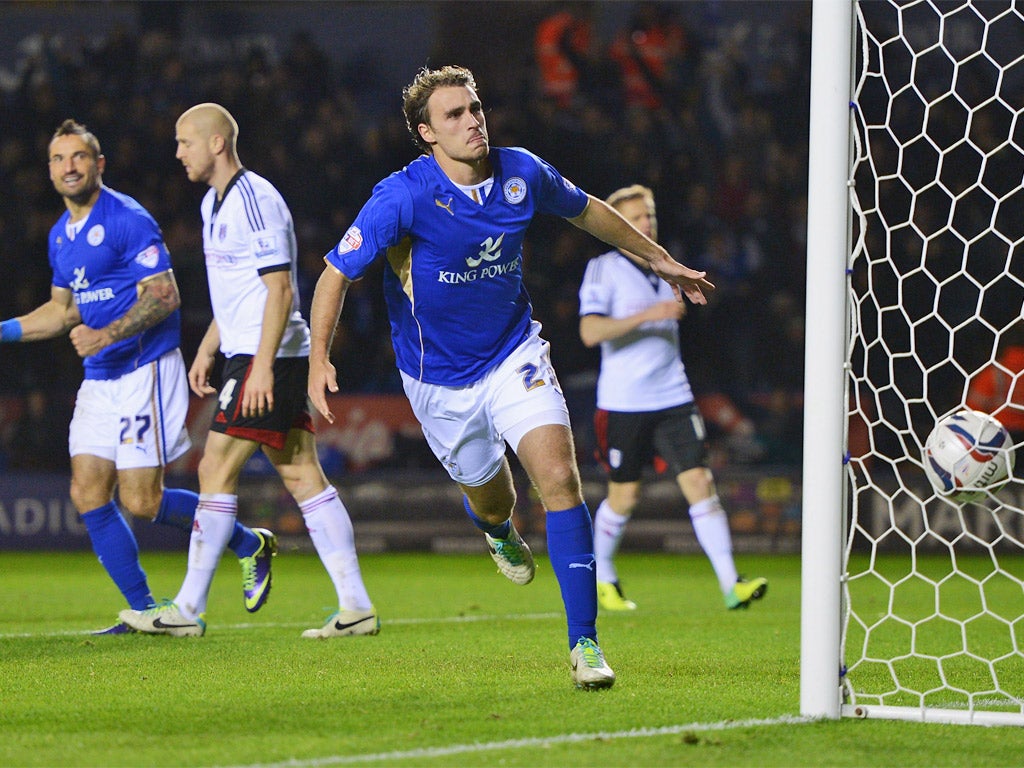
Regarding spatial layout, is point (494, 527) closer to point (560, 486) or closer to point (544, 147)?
point (560, 486)

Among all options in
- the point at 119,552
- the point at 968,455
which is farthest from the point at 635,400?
the point at 968,455

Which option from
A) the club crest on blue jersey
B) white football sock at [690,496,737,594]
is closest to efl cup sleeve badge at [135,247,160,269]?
the club crest on blue jersey

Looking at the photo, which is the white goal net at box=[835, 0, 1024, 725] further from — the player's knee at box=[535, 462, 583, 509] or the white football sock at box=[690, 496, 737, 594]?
the player's knee at box=[535, 462, 583, 509]

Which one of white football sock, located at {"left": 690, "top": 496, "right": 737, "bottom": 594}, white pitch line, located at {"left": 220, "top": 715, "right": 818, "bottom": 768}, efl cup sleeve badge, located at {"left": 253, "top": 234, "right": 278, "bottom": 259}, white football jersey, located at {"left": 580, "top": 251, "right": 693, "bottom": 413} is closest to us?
white pitch line, located at {"left": 220, "top": 715, "right": 818, "bottom": 768}

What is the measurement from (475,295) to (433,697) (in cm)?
144

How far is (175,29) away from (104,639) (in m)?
12.8

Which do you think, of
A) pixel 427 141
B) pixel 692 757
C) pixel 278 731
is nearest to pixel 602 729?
pixel 692 757

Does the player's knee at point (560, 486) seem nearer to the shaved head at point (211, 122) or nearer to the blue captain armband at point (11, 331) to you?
the shaved head at point (211, 122)

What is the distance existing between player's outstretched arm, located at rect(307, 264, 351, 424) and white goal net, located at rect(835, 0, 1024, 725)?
1.66m

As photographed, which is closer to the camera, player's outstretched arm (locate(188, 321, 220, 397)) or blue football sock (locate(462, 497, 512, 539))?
blue football sock (locate(462, 497, 512, 539))

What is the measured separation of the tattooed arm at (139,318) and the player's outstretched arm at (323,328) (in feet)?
6.56

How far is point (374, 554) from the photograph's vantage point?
13.0 metres

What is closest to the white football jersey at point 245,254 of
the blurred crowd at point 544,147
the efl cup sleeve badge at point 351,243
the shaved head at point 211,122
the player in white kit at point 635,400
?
the shaved head at point 211,122

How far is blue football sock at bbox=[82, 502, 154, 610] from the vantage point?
21.6ft
